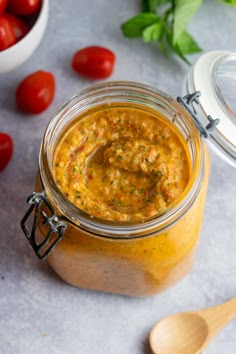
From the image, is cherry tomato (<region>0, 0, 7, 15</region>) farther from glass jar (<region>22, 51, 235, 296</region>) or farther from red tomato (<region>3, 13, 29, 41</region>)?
glass jar (<region>22, 51, 235, 296</region>)

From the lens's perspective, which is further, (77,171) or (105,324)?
(105,324)

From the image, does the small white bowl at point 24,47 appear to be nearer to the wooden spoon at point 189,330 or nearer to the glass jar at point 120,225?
the glass jar at point 120,225

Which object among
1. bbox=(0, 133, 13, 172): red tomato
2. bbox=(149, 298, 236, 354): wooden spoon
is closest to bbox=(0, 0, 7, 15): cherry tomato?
bbox=(0, 133, 13, 172): red tomato

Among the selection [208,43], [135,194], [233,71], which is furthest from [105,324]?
[208,43]

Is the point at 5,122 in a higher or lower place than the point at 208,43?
lower

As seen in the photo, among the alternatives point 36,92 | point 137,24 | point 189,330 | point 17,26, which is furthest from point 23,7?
point 189,330

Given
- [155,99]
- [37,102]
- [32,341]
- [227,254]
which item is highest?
[155,99]

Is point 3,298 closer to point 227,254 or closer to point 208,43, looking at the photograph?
point 227,254
